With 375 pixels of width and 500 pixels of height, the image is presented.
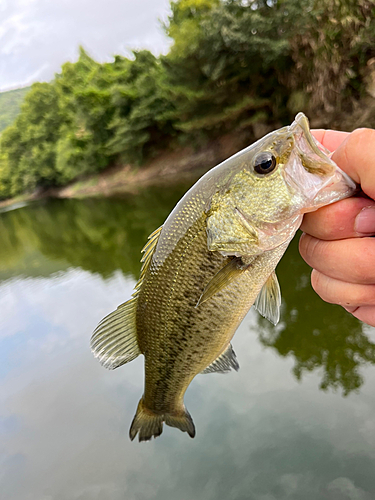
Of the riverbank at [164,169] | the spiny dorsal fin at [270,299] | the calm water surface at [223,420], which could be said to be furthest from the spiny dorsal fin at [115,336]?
the riverbank at [164,169]

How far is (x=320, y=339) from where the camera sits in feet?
16.2

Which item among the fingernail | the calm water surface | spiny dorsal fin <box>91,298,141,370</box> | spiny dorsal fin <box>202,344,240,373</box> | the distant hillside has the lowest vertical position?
the calm water surface

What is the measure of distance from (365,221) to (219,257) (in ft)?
2.17

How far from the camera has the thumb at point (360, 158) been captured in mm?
1268

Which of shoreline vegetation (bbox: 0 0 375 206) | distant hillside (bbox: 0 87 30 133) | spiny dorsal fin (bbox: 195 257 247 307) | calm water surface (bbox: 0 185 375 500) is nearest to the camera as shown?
spiny dorsal fin (bbox: 195 257 247 307)

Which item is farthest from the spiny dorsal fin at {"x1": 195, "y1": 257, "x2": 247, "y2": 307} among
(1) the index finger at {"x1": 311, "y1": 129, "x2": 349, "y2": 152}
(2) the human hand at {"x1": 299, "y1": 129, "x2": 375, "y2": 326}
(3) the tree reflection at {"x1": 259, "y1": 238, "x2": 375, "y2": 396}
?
(3) the tree reflection at {"x1": 259, "y1": 238, "x2": 375, "y2": 396}

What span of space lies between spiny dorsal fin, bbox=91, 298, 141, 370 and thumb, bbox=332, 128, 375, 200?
1282mm

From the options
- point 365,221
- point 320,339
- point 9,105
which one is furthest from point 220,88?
point 9,105

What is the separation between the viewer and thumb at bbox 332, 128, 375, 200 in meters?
1.27

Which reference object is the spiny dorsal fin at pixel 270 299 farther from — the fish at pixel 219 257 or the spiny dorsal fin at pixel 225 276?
the spiny dorsal fin at pixel 225 276

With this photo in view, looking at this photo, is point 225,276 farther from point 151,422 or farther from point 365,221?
point 151,422

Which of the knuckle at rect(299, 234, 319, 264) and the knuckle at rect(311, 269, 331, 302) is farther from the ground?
the knuckle at rect(299, 234, 319, 264)

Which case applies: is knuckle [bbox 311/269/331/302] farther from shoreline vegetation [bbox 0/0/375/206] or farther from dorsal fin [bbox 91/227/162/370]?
shoreline vegetation [bbox 0/0/375/206]

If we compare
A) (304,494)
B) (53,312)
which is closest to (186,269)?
(304,494)
